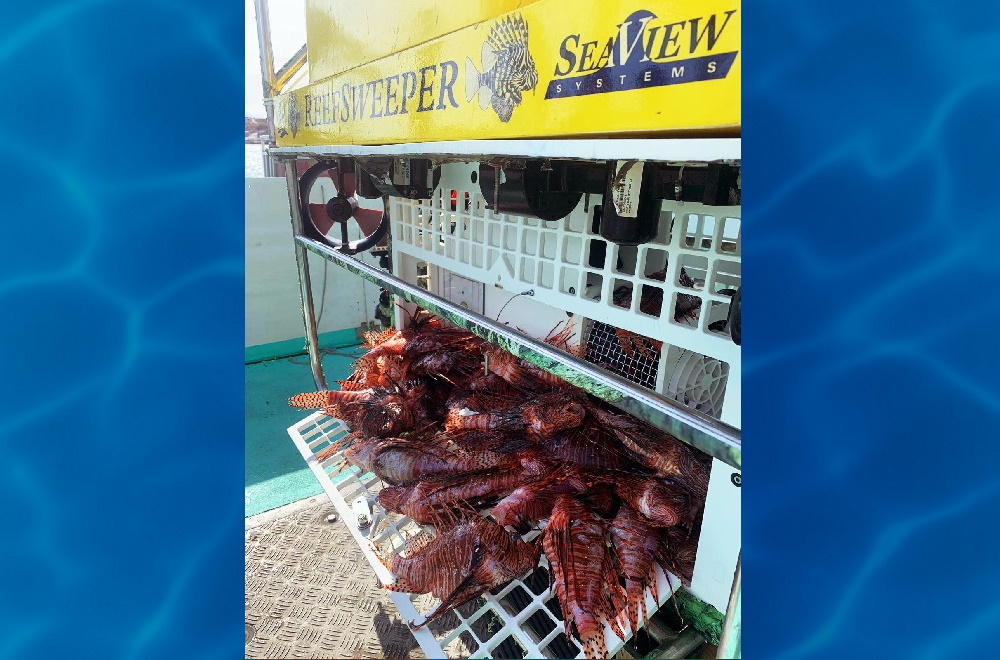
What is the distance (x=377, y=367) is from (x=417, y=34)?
123 inches

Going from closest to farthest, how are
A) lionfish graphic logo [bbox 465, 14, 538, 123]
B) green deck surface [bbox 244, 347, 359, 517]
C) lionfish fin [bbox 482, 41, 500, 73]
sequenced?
1. lionfish graphic logo [bbox 465, 14, 538, 123]
2. lionfish fin [bbox 482, 41, 500, 73]
3. green deck surface [bbox 244, 347, 359, 517]

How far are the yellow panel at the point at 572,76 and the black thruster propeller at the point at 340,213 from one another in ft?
6.33

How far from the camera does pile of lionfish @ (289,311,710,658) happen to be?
8.18ft

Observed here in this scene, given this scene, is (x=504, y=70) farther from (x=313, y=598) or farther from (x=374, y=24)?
(x=313, y=598)

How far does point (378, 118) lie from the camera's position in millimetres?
2326

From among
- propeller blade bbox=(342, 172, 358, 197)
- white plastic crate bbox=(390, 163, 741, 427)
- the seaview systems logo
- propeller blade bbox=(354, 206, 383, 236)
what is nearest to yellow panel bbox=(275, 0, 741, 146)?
the seaview systems logo

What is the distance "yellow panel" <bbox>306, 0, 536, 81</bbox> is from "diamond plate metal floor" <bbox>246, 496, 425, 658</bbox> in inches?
128

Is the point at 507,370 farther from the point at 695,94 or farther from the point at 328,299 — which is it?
the point at 328,299

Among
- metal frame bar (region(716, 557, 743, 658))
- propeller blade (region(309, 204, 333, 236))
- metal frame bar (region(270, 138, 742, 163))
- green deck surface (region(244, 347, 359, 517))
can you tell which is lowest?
green deck surface (region(244, 347, 359, 517))

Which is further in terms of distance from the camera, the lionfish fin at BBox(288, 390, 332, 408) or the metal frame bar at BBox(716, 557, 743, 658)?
the lionfish fin at BBox(288, 390, 332, 408)

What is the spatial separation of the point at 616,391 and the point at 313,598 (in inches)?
117

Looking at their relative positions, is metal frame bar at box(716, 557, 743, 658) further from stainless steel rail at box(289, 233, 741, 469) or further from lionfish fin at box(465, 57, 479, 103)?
lionfish fin at box(465, 57, 479, 103)

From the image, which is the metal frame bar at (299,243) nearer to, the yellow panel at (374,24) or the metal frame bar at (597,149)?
the yellow panel at (374,24)

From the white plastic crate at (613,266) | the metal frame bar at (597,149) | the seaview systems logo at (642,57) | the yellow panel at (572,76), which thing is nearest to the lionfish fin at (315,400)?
the white plastic crate at (613,266)
